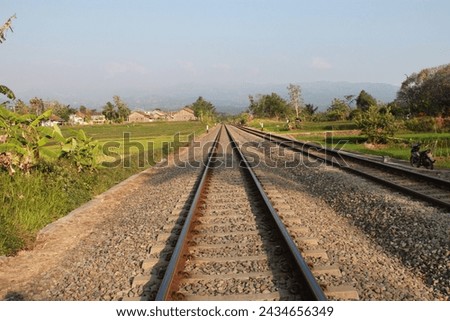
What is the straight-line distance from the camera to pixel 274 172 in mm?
11609

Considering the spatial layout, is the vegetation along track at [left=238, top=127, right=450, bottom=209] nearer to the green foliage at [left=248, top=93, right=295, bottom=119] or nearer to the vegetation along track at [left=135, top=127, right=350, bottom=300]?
the vegetation along track at [left=135, top=127, right=350, bottom=300]

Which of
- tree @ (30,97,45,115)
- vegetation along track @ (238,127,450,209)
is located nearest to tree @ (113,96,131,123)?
tree @ (30,97,45,115)

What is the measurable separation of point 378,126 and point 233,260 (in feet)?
63.3

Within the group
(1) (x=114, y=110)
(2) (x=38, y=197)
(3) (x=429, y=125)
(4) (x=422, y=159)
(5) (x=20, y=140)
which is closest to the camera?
(2) (x=38, y=197)

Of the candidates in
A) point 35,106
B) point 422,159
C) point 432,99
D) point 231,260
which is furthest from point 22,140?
point 432,99

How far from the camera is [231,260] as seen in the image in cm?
441

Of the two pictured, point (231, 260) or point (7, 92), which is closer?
point (231, 260)

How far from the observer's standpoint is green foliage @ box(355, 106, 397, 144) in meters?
20.8

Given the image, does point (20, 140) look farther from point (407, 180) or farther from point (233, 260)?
point (407, 180)

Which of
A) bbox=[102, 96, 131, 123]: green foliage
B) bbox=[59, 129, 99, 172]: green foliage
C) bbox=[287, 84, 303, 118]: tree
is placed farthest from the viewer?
bbox=[102, 96, 131, 123]: green foliage

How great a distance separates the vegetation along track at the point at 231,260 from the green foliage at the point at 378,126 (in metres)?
16.4
